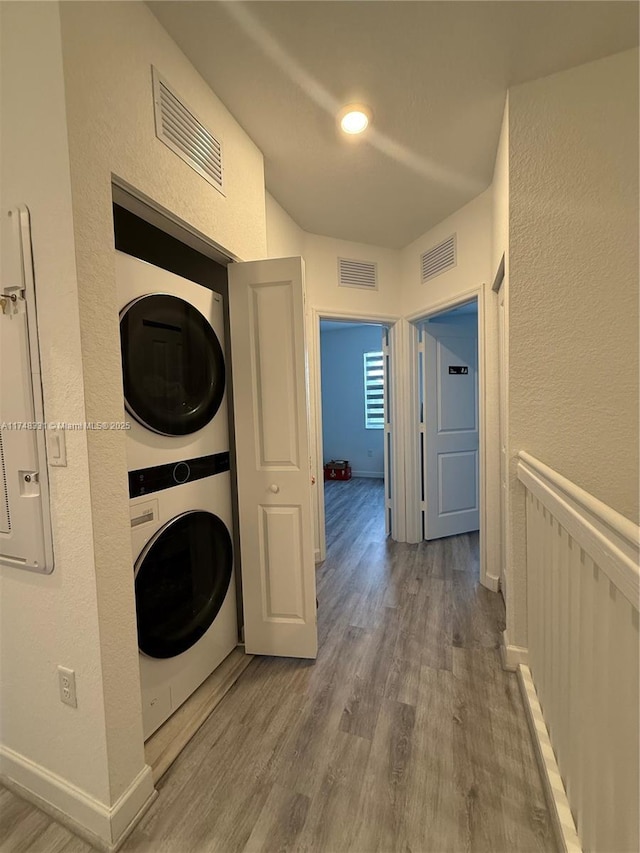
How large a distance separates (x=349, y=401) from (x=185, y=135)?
5.53 metres

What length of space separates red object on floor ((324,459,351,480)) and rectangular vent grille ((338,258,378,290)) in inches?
149

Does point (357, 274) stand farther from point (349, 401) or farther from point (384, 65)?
point (349, 401)

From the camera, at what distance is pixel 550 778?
1179 millimetres

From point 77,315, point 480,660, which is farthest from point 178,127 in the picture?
point 480,660

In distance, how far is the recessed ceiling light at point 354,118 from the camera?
1.73m

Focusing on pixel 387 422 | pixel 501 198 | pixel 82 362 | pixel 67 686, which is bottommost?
Answer: pixel 67 686

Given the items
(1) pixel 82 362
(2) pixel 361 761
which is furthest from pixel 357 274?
(2) pixel 361 761

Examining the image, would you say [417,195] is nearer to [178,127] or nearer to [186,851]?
[178,127]

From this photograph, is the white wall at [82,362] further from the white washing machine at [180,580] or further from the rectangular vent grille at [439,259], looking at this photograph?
the rectangular vent grille at [439,259]

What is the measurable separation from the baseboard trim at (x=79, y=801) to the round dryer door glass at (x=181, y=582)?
391mm

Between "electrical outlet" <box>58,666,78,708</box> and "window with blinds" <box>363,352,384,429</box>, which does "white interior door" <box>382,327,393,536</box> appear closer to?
"electrical outlet" <box>58,666,78,708</box>

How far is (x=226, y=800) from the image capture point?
1234mm

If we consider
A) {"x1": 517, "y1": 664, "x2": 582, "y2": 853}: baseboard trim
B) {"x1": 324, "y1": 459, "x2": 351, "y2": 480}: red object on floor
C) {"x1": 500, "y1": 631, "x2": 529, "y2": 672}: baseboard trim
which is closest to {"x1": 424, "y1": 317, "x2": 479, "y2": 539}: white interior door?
{"x1": 500, "y1": 631, "x2": 529, "y2": 672}: baseboard trim

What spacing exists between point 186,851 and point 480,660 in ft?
4.74
